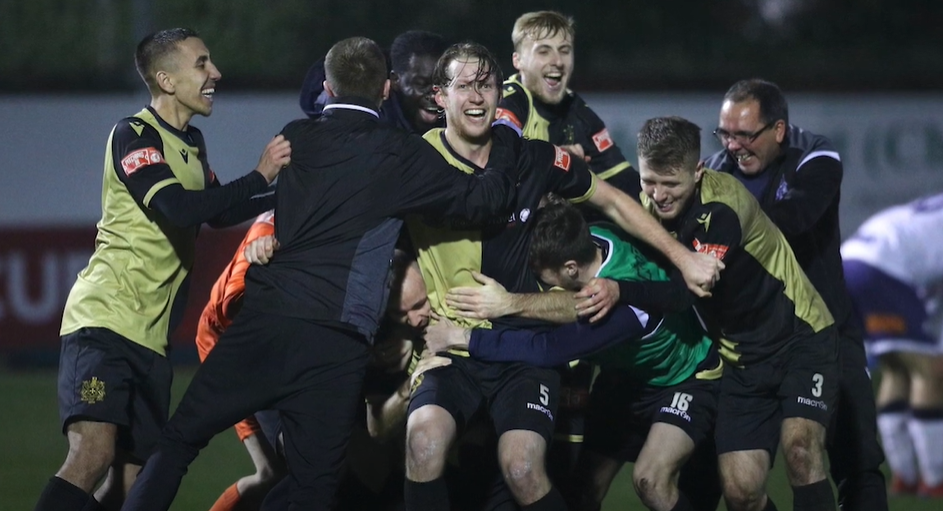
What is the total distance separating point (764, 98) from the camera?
572 cm

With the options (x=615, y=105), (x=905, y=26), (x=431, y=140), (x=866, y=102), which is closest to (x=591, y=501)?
(x=431, y=140)

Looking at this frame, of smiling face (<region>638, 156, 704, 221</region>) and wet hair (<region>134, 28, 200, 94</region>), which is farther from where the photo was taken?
wet hair (<region>134, 28, 200, 94</region>)

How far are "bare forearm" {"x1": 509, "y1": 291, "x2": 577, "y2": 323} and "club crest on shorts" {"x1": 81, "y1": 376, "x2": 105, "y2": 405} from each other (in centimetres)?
156

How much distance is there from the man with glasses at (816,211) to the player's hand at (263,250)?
6.82 feet

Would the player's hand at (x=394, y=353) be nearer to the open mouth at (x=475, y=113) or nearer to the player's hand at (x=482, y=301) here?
the player's hand at (x=482, y=301)

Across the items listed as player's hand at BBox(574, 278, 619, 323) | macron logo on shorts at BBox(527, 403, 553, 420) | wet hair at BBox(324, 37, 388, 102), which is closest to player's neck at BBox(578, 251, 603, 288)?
player's hand at BBox(574, 278, 619, 323)

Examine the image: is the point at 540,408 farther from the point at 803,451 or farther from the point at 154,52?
the point at 154,52

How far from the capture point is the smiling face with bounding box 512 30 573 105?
20.6 feet

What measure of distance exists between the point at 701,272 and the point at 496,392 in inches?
35.3

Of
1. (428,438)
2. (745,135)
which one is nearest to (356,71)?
(428,438)

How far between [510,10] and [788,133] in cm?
722

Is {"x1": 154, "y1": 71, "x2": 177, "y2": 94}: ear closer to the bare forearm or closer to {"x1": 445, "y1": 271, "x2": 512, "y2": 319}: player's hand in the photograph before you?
{"x1": 445, "y1": 271, "x2": 512, "y2": 319}: player's hand

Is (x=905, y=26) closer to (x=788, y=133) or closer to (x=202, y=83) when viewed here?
(x=788, y=133)

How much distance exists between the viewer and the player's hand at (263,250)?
16.0ft
